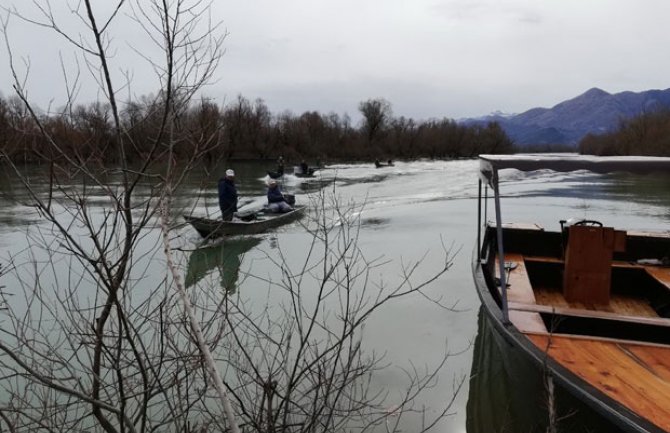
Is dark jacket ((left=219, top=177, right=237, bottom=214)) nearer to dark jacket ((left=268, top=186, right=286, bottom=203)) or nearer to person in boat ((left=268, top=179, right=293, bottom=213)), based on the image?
person in boat ((left=268, top=179, right=293, bottom=213))

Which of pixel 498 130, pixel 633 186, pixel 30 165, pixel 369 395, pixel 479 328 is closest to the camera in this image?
pixel 30 165

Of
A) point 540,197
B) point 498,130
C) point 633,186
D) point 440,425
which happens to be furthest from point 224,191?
point 498,130

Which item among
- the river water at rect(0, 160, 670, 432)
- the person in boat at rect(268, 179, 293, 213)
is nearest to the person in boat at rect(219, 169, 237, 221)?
the river water at rect(0, 160, 670, 432)

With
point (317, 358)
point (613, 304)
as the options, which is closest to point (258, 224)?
point (613, 304)

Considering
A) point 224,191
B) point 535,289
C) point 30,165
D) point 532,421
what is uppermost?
point 30,165

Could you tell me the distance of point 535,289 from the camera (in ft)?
24.4

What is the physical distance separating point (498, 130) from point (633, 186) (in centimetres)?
5954

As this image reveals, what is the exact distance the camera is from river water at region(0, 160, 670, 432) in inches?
248

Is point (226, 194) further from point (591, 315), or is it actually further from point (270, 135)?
point (270, 135)

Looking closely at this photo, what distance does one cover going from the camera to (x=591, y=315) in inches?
198

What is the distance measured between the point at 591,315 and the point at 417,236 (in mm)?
10815

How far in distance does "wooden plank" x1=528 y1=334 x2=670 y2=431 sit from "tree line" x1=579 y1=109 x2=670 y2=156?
41.7 m

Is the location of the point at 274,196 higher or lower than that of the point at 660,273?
higher

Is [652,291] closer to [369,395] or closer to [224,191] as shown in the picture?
[369,395]
